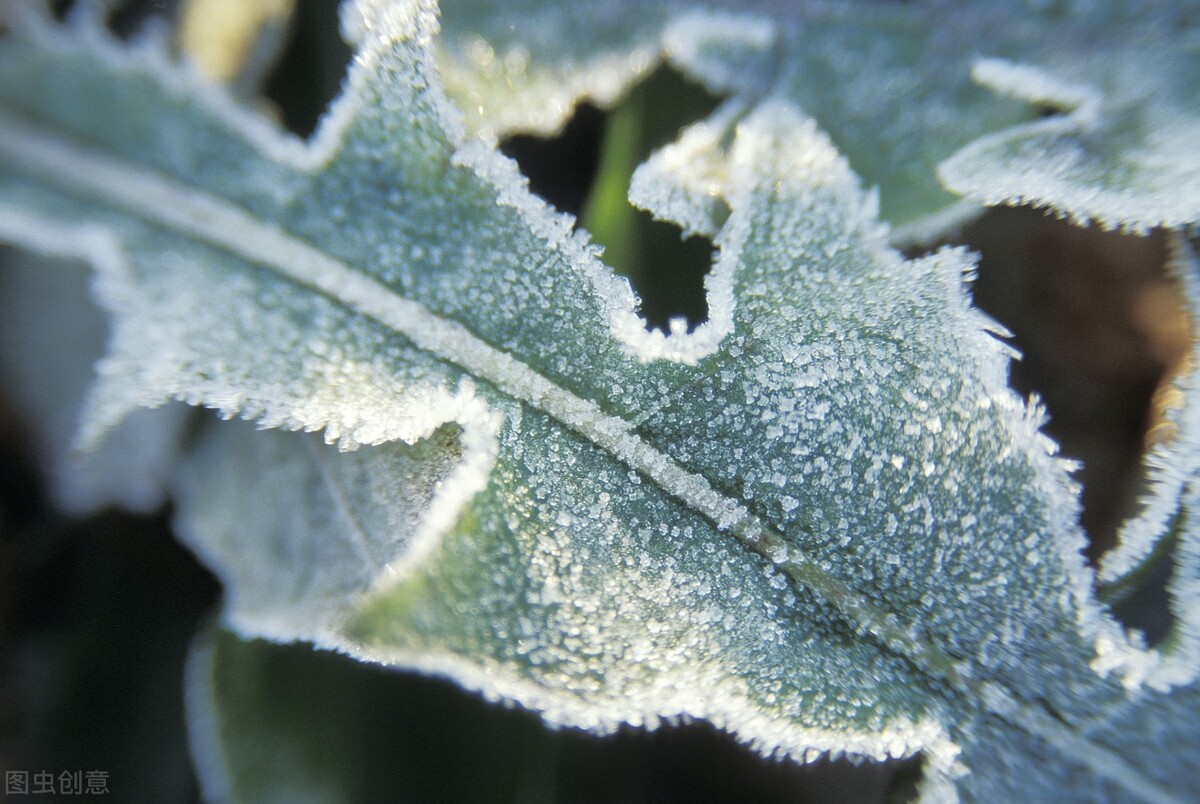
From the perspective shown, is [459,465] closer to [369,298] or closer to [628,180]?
[369,298]

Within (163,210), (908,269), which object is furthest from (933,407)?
(163,210)

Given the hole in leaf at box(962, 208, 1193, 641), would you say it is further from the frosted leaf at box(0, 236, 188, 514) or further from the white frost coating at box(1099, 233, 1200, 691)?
the frosted leaf at box(0, 236, 188, 514)

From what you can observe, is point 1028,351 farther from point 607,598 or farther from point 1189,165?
point 607,598

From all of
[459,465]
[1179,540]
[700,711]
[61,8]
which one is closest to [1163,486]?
[1179,540]

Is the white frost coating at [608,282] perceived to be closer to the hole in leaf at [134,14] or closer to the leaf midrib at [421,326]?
the leaf midrib at [421,326]

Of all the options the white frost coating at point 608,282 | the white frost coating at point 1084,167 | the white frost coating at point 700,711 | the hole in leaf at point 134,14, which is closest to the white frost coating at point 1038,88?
the white frost coating at point 1084,167

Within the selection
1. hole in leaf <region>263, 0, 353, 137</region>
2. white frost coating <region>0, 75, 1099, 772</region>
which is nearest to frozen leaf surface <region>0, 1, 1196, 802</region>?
white frost coating <region>0, 75, 1099, 772</region>
